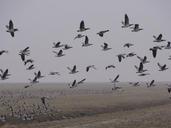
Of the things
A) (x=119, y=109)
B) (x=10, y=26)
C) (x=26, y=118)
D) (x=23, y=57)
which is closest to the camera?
(x=10, y=26)

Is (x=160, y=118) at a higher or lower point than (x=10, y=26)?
lower

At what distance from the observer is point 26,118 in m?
62.0

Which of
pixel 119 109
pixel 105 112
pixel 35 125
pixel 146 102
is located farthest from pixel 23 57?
pixel 146 102

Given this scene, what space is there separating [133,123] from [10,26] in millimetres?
27515

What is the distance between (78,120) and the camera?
63406 millimetres

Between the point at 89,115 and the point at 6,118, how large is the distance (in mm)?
13557

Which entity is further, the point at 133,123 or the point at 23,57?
the point at 133,123

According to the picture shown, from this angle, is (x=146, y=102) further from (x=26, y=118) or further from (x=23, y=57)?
(x=23, y=57)

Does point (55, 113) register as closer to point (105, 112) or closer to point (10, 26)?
point (105, 112)

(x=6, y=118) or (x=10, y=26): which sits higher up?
(x=10, y=26)

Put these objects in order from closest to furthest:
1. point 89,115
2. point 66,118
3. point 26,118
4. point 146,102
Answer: point 26,118, point 66,118, point 89,115, point 146,102

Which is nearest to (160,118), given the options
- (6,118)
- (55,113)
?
(55,113)

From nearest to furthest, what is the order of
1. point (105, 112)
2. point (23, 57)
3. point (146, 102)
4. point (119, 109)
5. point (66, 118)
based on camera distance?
point (23, 57) < point (66, 118) < point (105, 112) < point (119, 109) < point (146, 102)

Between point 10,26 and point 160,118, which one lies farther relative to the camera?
point 160,118
